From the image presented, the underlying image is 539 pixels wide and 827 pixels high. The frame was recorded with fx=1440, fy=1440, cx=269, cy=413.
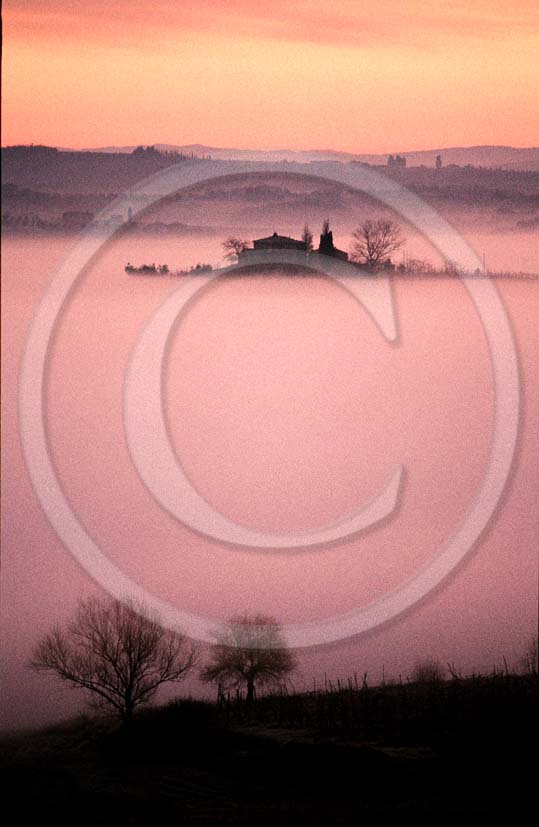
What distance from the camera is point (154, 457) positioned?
176ft

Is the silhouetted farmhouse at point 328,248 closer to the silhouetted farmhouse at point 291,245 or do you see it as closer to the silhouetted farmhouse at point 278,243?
the silhouetted farmhouse at point 291,245

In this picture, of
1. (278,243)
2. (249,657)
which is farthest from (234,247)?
(249,657)

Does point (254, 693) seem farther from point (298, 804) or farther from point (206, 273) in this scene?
point (206, 273)

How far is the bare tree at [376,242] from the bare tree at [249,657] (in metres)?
12.5

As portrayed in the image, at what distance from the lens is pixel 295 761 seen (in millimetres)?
30109

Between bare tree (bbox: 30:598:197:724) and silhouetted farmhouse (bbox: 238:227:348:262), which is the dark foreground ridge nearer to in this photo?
bare tree (bbox: 30:598:197:724)

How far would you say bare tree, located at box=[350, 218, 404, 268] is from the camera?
45.6 metres

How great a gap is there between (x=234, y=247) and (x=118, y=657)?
589 inches

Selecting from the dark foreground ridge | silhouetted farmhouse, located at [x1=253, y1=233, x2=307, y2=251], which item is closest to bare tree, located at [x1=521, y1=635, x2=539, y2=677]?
the dark foreground ridge

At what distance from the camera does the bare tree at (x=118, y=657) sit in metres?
34.0

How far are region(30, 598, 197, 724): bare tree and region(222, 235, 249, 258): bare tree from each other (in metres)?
12.5

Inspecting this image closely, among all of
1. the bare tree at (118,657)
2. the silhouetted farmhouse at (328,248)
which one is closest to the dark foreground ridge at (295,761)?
the bare tree at (118,657)

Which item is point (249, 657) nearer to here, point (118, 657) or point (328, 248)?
point (118, 657)

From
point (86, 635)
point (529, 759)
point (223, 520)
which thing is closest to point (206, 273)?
point (223, 520)
